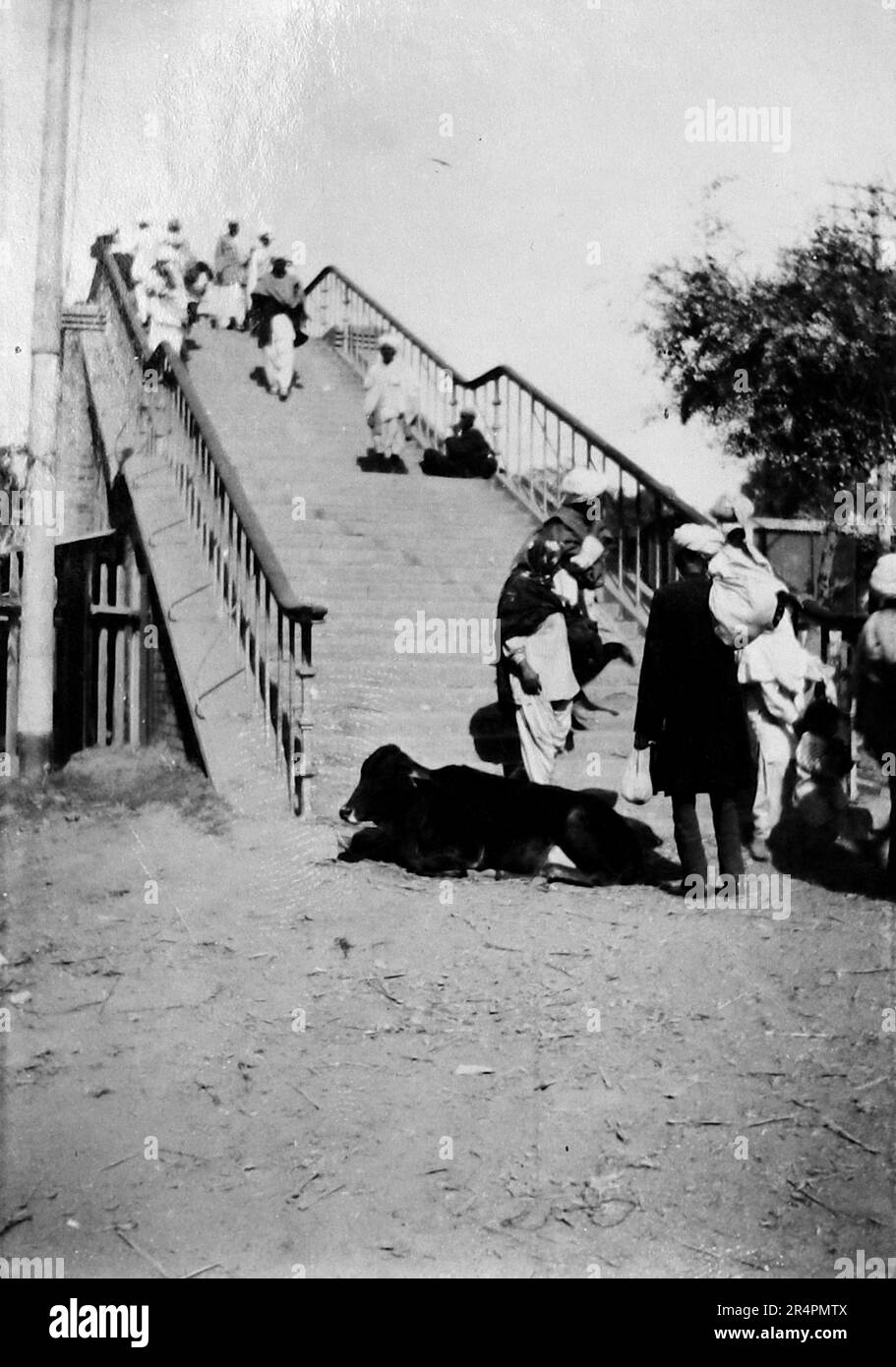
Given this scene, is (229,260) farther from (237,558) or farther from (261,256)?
(237,558)

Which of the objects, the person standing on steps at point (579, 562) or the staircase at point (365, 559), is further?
the staircase at point (365, 559)

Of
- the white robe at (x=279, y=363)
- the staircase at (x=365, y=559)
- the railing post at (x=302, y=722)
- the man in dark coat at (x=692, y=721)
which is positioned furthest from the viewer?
the white robe at (x=279, y=363)

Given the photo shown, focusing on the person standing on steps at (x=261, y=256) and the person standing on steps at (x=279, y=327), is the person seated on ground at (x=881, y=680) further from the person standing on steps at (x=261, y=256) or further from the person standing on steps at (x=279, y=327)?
the person standing on steps at (x=279, y=327)

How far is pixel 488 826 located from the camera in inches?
219

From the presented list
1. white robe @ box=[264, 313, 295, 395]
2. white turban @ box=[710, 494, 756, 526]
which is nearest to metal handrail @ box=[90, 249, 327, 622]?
white turban @ box=[710, 494, 756, 526]

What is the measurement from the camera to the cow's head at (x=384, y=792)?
219 inches

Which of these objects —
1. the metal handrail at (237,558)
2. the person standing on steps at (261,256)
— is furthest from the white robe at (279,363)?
Result: the person standing on steps at (261,256)

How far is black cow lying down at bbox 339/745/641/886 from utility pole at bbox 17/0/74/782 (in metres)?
1.79

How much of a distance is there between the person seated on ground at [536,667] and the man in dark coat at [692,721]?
103 centimetres

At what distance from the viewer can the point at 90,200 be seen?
4820 mm

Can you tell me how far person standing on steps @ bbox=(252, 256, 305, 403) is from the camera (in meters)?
10.5

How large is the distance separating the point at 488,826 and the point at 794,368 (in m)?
6.65

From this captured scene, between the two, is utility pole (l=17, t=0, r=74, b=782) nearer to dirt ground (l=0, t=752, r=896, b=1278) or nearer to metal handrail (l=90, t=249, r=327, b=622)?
metal handrail (l=90, t=249, r=327, b=622)
